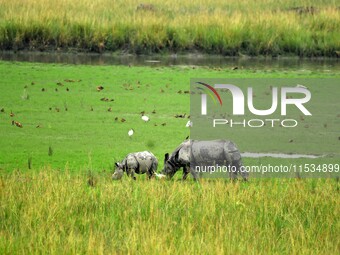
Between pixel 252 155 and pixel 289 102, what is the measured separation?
13.7 feet

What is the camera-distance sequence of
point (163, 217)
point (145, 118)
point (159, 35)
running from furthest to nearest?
point (159, 35) < point (145, 118) < point (163, 217)

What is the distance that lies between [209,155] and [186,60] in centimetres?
1349

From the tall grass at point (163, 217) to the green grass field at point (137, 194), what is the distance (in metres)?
0.01

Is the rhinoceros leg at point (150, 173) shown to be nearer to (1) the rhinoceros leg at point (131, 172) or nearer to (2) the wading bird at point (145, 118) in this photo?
(1) the rhinoceros leg at point (131, 172)

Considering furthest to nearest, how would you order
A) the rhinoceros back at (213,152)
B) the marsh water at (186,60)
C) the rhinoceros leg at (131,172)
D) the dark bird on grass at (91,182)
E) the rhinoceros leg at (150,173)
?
the marsh water at (186,60) < the rhinoceros leg at (150,173) < the rhinoceros leg at (131,172) < the rhinoceros back at (213,152) < the dark bird on grass at (91,182)

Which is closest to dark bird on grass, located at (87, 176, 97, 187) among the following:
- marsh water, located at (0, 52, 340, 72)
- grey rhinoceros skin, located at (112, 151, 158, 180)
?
grey rhinoceros skin, located at (112, 151, 158, 180)

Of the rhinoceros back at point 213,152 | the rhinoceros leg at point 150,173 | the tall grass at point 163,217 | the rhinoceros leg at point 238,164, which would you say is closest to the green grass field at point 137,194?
the tall grass at point 163,217

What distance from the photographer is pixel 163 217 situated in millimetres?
7363

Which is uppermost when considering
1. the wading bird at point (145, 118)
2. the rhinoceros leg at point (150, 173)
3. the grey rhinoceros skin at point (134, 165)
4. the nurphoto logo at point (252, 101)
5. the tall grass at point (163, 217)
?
the tall grass at point (163, 217)

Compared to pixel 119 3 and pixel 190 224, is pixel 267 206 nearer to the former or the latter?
pixel 190 224

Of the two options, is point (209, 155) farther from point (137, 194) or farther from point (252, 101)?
point (252, 101)

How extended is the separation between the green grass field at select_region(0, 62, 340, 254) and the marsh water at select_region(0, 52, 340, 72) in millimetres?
6343

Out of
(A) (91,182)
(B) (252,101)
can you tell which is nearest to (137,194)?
(A) (91,182)

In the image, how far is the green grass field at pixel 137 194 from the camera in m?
A: 6.76
